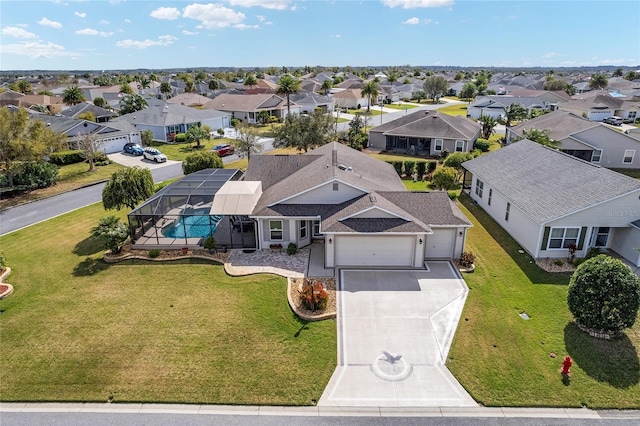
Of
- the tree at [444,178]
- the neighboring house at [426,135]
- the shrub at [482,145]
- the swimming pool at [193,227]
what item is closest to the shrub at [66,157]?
the swimming pool at [193,227]

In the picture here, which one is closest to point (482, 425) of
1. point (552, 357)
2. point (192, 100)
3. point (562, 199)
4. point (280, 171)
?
point (552, 357)

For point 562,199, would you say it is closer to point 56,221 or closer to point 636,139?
point 636,139

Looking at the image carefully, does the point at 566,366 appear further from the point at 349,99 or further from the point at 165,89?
the point at 165,89

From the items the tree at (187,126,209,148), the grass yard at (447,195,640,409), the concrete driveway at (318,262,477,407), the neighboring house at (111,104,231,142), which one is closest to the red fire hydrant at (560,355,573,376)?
the grass yard at (447,195,640,409)

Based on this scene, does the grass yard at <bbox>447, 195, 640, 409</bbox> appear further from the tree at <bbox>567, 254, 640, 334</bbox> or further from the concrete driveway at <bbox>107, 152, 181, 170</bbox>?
the concrete driveway at <bbox>107, 152, 181, 170</bbox>

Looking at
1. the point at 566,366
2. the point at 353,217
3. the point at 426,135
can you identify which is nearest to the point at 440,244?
the point at 353,217

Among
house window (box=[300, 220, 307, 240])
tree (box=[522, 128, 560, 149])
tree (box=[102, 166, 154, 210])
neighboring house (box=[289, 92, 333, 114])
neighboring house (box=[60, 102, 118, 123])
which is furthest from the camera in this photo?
neighboring house (box=[289, 92, 333, 114])

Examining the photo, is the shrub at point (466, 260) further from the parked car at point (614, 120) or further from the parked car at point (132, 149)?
the parked car at point (614, 120)

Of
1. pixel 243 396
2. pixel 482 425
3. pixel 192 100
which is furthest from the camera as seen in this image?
pixel 192 100
